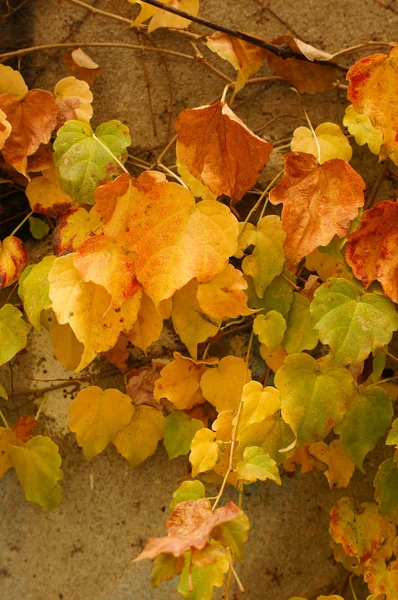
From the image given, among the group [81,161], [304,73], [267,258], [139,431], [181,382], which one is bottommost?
[139,431]

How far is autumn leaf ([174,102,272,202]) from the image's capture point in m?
0.90

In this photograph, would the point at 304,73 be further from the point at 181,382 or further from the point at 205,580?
the point at 205,580

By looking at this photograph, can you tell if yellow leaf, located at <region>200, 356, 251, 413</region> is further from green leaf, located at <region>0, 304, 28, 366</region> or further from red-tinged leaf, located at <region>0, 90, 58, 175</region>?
red-tinged leaf, located at <region>0, 90, 58, 175</region>

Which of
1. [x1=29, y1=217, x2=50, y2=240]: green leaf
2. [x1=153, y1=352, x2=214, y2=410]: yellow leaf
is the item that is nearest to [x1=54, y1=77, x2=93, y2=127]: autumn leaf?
[x1=29, y1=217, x2=50, y2=240]: green leaf

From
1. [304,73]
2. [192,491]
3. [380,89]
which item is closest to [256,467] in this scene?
[192,491]

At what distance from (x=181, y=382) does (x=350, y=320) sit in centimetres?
32

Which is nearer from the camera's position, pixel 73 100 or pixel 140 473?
pixel 73 100

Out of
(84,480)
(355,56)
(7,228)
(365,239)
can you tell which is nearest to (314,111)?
(355,56)

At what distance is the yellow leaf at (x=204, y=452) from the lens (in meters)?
0.93

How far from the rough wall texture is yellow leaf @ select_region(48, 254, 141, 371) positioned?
0.93 ft

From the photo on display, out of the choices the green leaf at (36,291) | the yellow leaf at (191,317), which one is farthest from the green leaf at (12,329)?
the yellow leaf at (191,317)

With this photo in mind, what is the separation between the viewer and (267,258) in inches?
39.5

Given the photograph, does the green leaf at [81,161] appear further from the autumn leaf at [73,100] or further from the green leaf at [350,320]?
the green leaf at [350,320]

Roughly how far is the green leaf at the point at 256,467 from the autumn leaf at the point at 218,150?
37 cm
